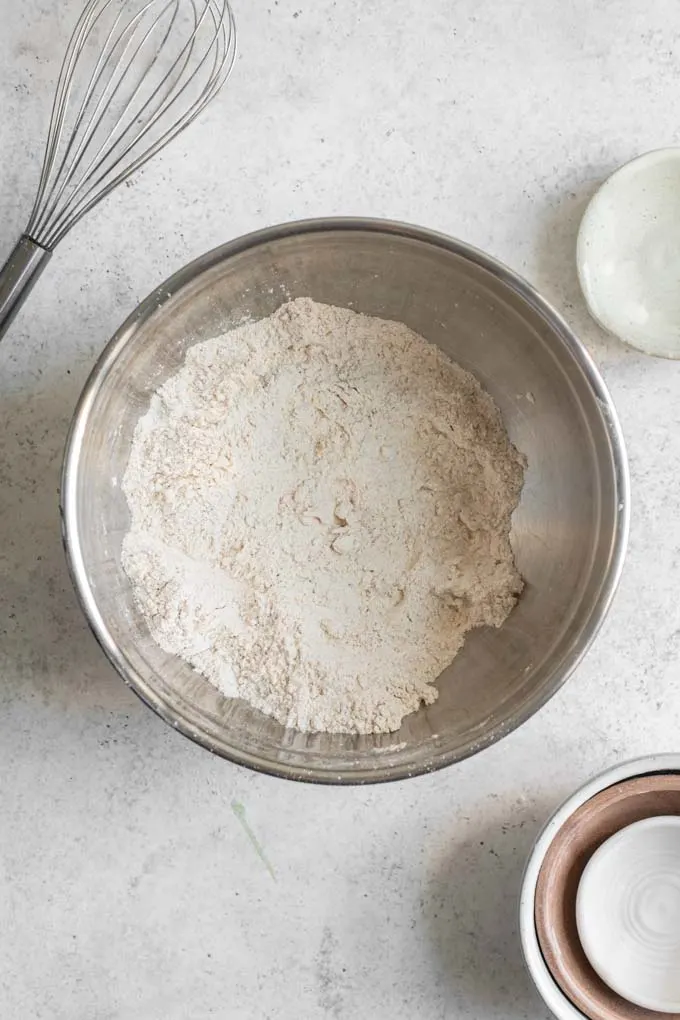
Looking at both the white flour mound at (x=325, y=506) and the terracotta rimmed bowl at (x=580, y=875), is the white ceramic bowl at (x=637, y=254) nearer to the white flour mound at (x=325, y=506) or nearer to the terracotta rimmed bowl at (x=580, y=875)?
the white flour mound at (x=325, y=506)

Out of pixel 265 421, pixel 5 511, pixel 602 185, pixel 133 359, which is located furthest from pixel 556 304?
pixel 5 511

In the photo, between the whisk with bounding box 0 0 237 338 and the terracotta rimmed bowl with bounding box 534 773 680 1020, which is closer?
the terracotta rimmed bowl with bounding box 534 773 680 1020

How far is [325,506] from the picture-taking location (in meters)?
1.13

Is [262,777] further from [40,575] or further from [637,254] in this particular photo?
[637,254]

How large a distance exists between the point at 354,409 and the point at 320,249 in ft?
0.64

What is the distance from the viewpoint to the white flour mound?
1104mm

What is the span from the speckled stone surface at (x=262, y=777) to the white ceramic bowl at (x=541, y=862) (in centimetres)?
12

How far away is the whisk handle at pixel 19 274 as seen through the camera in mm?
1063

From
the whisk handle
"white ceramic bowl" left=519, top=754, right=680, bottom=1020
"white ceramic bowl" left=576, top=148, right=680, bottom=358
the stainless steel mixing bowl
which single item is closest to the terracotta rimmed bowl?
"white ceramic bowl" left=519, top=754, right=680, bottom=1020

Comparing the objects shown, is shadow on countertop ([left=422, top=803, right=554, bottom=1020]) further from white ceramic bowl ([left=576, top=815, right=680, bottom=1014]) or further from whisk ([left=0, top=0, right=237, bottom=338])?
whisk ([left=0, top=0, right=237, bottom=338])

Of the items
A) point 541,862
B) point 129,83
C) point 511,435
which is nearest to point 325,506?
point 511,435

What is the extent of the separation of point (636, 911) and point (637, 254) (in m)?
0.79

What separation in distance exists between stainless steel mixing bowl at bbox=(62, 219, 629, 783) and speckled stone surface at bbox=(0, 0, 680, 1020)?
13cm

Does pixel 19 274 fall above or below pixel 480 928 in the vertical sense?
above
